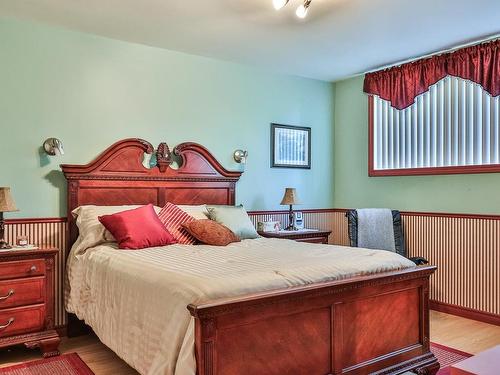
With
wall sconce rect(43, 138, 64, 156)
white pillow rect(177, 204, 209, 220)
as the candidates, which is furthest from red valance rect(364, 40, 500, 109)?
wall sconce rect(43, 138, 64, 156)

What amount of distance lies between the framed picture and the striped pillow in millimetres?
1522

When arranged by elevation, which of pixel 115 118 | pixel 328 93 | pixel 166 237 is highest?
pixel 328 93

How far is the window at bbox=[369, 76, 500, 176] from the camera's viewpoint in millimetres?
4059

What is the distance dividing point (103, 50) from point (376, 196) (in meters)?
3.23

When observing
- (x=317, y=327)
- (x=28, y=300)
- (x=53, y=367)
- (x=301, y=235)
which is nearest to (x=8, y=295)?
(x=28, y=300)

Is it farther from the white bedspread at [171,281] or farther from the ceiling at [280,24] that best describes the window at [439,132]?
the white bedspread at [171,281]

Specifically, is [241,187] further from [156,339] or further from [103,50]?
[156,339]

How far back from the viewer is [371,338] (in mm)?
2607

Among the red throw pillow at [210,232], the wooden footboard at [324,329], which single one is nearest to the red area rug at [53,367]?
the red throw pillow at [210,232]

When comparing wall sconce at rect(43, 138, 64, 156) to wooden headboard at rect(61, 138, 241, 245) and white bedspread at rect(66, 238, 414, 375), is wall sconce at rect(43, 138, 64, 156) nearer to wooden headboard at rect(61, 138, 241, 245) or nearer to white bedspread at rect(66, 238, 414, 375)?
wooden headboard at rect(61, 138, 241, 245)

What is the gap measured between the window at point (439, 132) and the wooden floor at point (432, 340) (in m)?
1.38

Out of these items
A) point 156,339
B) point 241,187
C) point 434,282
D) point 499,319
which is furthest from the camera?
point 241,187

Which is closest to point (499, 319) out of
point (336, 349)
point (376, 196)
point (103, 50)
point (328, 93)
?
point (376, 196)

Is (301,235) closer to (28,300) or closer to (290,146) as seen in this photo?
(290,146)
